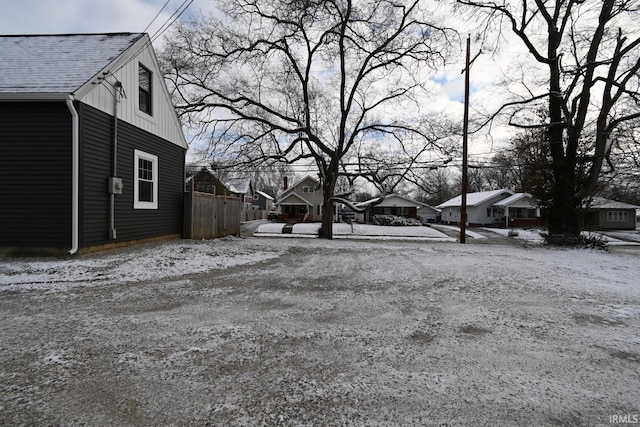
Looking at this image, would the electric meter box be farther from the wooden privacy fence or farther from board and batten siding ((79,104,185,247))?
the wooden privacy fence

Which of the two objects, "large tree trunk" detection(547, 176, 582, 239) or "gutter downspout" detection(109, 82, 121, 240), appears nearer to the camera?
"gutter downspout" detection(109, 82, 121, 240)

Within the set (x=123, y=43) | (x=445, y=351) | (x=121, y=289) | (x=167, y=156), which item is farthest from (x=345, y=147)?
(x=445, y=351)

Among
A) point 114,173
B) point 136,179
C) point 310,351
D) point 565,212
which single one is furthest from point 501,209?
point 310,351

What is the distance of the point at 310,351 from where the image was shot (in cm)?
306

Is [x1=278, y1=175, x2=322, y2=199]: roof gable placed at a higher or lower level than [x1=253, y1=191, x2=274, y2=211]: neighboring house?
higher

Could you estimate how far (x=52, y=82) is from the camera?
774cm

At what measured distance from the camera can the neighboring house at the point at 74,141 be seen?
757 centimetres

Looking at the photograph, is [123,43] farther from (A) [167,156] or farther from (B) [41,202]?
(B) [41,202]

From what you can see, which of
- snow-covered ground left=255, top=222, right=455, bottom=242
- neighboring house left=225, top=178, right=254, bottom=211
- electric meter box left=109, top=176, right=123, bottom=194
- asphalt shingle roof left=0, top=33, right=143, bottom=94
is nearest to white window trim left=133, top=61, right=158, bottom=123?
asphalt shingle roof left=0, top=33, right=143, bottom=94

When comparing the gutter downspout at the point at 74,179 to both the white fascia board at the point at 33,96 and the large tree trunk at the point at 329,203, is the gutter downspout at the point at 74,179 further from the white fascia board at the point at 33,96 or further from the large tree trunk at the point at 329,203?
the large tree trunk at the point at 329,203

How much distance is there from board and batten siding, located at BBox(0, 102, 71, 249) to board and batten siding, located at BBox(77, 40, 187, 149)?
1.04 metres

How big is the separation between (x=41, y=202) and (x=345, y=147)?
13.9 metres

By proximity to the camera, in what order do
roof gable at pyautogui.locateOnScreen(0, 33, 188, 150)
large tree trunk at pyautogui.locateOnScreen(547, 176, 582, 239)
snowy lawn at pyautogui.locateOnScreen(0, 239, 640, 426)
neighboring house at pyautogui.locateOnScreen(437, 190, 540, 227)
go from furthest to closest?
neighboring house at pyautogui.locateOnScreen(437, 190, 540, 227) → large tree trunk at pyautogui.locateOnScreen(547, 176, 582, 239) → roof gable at pyautogui.locateOnScreen(0, 33, 188, 150) → snowy lawn at pyautogui.locateOnScreen(0, 239, 640, 426)

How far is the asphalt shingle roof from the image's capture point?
303 inches
